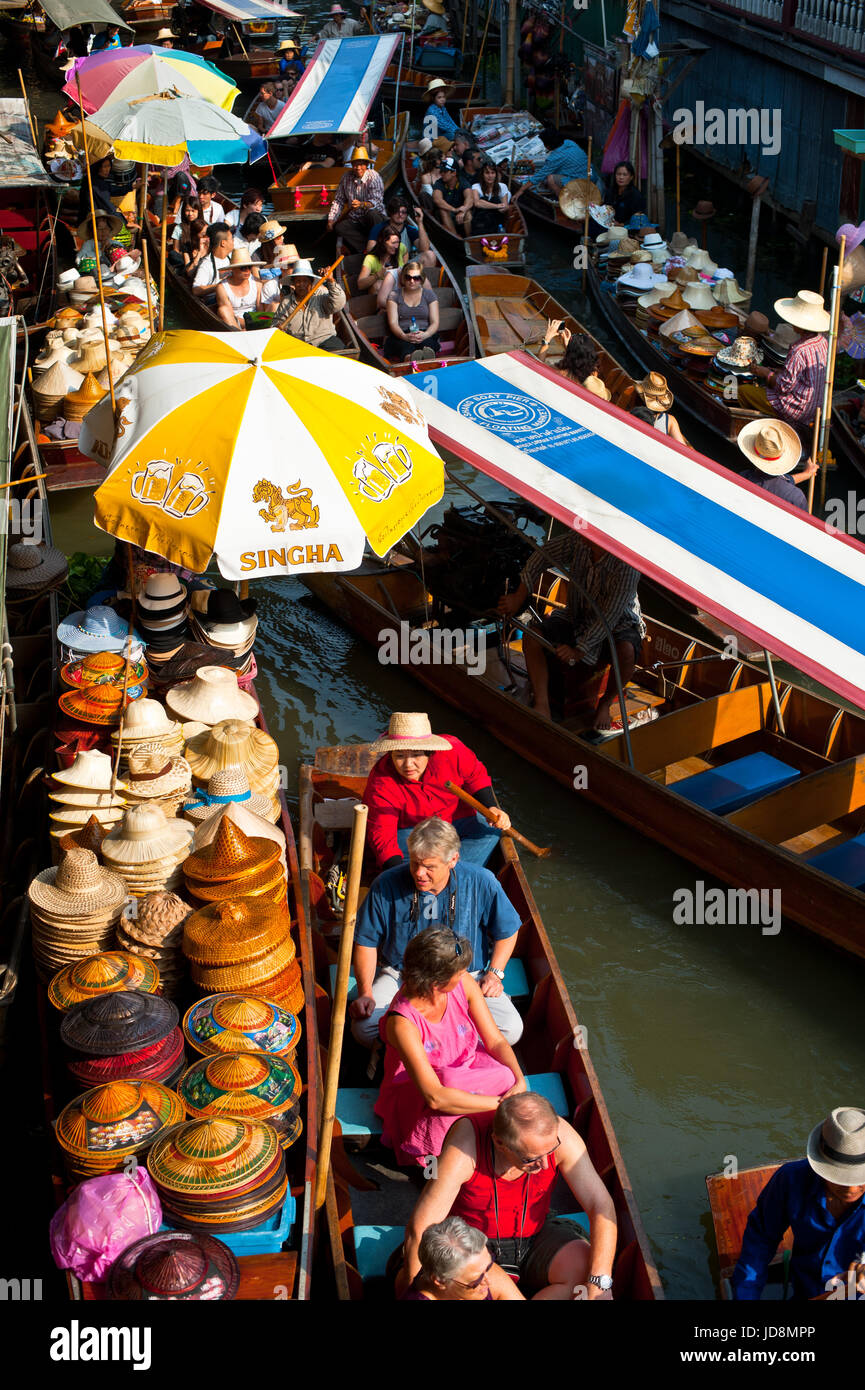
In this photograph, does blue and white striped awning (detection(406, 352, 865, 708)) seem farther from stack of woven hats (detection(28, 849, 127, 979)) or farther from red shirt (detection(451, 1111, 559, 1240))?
stack of woven hats (detection(28, 849, 127, 979))

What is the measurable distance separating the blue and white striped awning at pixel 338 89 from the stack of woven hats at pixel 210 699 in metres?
12.1

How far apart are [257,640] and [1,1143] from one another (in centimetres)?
508

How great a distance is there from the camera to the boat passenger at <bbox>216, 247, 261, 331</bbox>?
1345 cm

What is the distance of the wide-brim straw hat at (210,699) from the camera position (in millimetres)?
6734

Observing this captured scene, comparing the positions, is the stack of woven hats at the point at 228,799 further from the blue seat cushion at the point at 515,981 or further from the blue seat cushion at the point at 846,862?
the blue seat cushion at the point at 846,862

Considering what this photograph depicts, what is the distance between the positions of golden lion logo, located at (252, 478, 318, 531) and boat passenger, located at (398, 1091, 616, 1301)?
3027 millimetres

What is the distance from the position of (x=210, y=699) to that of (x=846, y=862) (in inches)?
131


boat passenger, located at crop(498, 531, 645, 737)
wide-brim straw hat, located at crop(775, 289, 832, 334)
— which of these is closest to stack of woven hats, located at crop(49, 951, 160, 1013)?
boat passenger, located at crop(498, 531, 645, 737)

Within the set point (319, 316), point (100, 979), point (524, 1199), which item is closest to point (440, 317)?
point (319, 316)

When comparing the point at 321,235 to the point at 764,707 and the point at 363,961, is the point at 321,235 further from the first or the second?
the point at 363,961

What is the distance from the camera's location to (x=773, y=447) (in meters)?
9.02

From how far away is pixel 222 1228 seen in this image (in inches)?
175

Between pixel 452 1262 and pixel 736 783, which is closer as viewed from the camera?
pixel 452 1262

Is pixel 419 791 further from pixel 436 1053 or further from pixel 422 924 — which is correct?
pixel 436 1053
